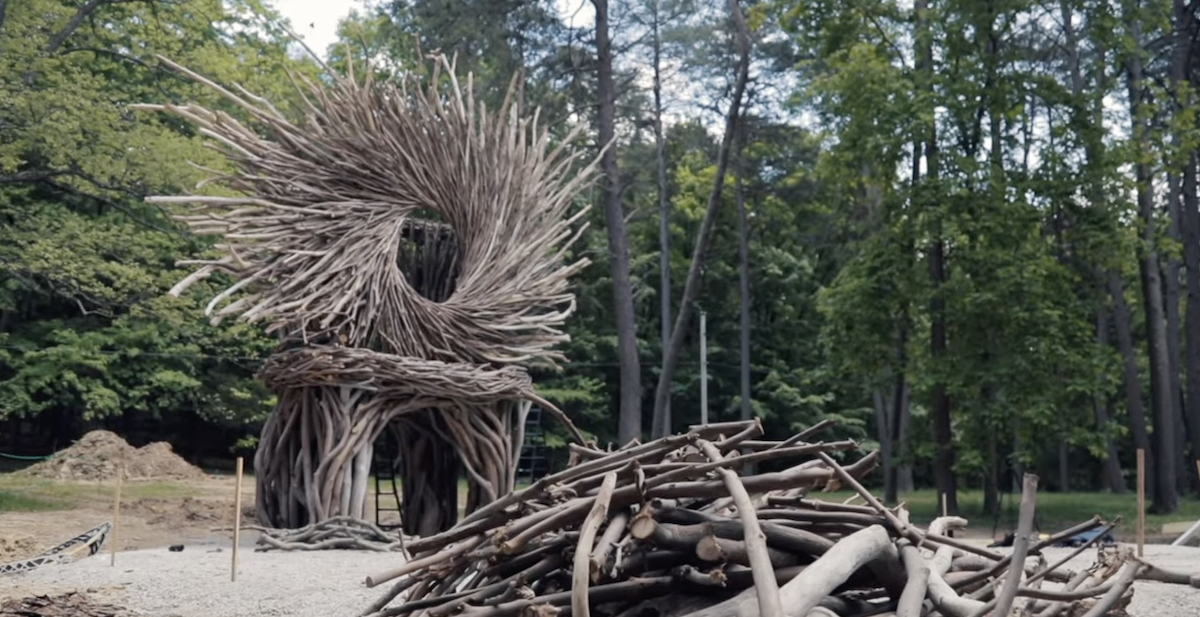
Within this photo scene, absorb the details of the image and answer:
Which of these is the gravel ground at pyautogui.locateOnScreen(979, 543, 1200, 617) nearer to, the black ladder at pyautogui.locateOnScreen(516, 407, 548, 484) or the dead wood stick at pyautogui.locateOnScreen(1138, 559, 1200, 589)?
the dead wood stick at pyautogui.locateOnScreen(1138, 559, 1200, 589)

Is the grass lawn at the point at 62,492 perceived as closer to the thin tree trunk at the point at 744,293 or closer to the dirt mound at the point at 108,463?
the dirt mound at the point at 108,463

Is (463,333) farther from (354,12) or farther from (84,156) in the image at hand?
(354,12)

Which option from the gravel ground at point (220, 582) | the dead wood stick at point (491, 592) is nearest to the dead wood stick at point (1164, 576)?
the dead wood stick at point (491, 592)

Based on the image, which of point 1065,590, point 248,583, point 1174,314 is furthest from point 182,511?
point 1174,314

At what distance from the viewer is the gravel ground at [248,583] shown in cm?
736

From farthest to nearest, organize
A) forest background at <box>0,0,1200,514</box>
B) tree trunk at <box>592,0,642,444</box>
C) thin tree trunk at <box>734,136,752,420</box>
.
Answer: thin tree trunk at <box>734,136,752,420</box>, tree trunk at <box>592,0,642,444</box>, forest background at <box>0,0,1200,514</box>

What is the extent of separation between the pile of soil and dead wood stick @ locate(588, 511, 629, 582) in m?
9.78

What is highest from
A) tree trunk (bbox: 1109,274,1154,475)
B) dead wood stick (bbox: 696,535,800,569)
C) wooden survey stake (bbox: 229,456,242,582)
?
tree trunk (bbox: 1109,274,1154,475)

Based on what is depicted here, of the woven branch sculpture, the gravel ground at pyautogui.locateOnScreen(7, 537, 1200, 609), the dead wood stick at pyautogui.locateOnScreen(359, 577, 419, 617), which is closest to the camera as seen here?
the dead wood stick at pyautogui.locateOnScreen(359, 577, 419, 617)

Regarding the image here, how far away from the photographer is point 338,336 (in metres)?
11.5

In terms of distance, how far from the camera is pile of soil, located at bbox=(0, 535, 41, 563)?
1173 cm

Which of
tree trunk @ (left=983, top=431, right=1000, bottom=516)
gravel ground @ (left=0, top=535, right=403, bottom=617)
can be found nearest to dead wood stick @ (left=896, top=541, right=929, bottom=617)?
gravel ground @ (left=0, top=535, right=403, bottom=617)

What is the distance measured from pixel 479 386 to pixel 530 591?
8956 mm

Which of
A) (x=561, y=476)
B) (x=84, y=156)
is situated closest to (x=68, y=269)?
(x=84, y=156)
